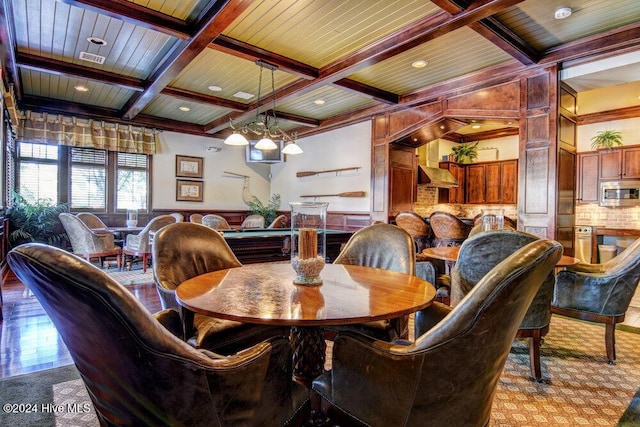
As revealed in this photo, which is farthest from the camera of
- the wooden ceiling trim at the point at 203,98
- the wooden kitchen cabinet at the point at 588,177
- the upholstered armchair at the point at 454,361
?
the wooden kitchen cabinet at the point at 588,177

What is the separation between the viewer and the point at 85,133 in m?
6.68

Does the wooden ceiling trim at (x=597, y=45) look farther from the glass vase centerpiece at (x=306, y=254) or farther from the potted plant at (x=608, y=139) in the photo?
the glass vase centerpiece at (x=306, y=254)

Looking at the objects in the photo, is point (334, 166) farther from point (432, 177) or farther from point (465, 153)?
point (465, 153)

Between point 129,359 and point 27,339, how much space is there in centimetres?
263

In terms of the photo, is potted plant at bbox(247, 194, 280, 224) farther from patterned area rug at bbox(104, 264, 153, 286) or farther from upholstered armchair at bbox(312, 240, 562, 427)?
upholstered armchair at bbox(312, 240, 562, 427)

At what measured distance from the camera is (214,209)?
27.1ft

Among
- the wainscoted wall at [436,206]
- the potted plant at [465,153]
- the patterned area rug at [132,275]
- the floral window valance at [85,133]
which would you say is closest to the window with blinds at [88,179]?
the floral window valance at [85,133]

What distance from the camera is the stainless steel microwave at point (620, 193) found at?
6070 millimetres

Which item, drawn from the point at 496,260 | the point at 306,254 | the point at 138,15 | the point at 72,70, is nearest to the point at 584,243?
the point at 496,260

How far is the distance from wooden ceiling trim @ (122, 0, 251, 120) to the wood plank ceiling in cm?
1

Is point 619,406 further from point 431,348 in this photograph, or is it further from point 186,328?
point 186,328

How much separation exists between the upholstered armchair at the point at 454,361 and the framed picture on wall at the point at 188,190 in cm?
744

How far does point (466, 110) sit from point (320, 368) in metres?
4.51

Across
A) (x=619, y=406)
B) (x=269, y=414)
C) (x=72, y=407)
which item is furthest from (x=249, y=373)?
(x=619, y=406)
